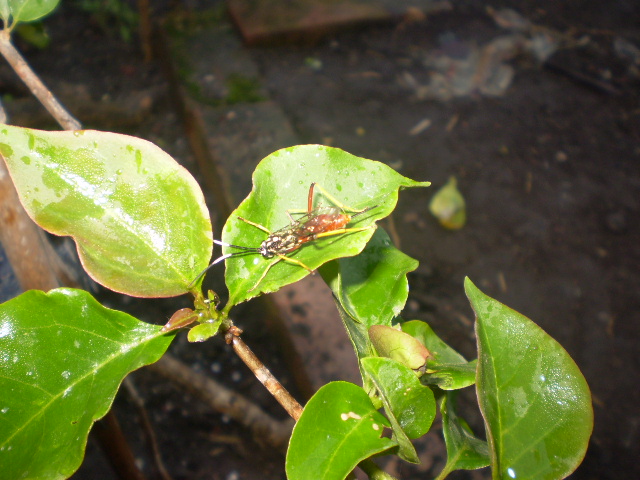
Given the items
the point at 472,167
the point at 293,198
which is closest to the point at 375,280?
the point at 293,198

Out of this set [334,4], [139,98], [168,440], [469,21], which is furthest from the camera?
[469,21]

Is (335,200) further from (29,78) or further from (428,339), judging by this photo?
(29,78)

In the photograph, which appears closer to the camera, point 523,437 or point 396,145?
point 523,437

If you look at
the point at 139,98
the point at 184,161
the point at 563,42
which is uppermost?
the point at 139,98

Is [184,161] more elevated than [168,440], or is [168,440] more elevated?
[184,161]

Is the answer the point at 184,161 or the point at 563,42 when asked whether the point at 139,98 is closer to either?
the point at 184,161

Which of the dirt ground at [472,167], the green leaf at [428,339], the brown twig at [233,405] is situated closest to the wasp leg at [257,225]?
the green leaf at [428,339]

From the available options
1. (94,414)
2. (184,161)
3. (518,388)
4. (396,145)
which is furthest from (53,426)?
(396,145)

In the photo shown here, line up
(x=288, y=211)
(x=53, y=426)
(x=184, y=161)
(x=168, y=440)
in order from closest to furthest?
(x=53, y=426) < (x=288, y=211) < (x=168, y=440) < (x=184, y=161)

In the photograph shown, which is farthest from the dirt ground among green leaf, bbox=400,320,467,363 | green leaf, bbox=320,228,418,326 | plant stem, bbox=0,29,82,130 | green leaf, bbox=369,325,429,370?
plant stem, bbox=0,29,82,130
